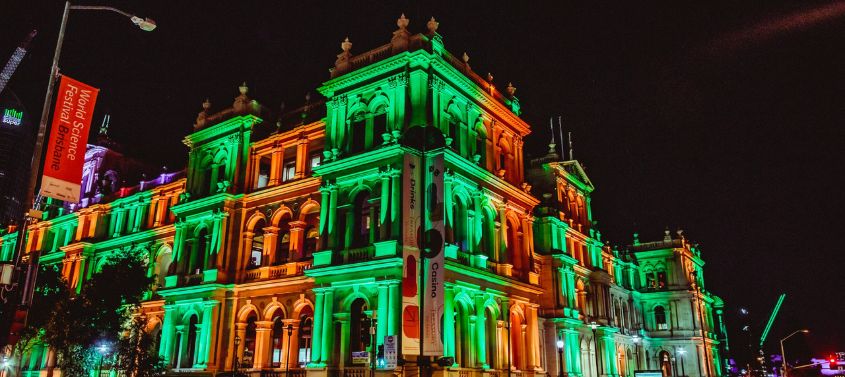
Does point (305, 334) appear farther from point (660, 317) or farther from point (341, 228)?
point (660, 317)

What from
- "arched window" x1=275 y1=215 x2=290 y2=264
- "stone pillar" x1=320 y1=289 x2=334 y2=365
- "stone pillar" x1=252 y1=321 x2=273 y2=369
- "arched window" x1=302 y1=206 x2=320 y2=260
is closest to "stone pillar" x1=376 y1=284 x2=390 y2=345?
"stone pillar" x1=320 y1=289 x2=334 y2=365

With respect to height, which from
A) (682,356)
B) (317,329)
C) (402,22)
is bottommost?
(317,329)

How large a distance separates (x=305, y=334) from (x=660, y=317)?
184ft

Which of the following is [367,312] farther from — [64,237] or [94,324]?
[64,237]

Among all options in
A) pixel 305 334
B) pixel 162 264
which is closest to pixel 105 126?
pixel 162 264

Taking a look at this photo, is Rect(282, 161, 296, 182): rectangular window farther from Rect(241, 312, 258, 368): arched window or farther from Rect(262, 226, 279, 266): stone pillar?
Rect(241, 312, 258, 368): arched window

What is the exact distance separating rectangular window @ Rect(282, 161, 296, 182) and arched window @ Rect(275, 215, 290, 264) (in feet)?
8.52

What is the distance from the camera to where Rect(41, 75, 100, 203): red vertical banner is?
50.2 ft

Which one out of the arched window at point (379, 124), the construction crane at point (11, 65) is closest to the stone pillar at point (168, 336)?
the arched window at point (379, 124)

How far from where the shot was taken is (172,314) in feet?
124

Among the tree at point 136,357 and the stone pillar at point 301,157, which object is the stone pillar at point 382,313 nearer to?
the stone pillar at point 301,157

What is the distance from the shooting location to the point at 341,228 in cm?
3158

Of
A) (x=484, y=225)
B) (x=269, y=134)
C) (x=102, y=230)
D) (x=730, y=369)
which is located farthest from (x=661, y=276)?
(x=102, y=230)

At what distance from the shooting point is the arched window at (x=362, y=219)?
101ft
